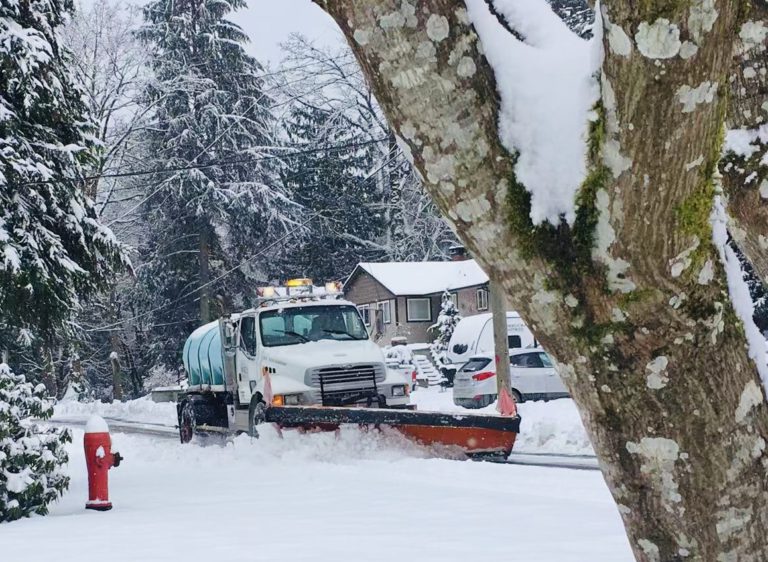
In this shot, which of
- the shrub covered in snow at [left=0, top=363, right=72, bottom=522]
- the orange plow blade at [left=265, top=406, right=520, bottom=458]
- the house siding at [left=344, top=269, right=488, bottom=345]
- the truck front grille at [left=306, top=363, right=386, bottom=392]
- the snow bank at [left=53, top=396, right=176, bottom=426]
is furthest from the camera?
the house siding at [left=344, top=269, right=488, bottom=345]

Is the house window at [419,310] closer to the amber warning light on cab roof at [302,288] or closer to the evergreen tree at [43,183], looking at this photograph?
the amber warning light on cab roof at [302,288]

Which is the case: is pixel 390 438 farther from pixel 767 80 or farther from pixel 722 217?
pixel 722 217

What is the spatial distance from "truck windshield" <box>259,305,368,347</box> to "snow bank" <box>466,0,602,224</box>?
40.0 ft

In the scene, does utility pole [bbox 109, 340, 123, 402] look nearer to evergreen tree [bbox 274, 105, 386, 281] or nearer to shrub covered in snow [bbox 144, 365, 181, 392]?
shrub covered in snow [bbox 144, 365, 181, 392]

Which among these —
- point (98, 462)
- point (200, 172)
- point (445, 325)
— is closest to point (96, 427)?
point (98, 462)

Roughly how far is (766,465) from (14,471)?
25.6 ft

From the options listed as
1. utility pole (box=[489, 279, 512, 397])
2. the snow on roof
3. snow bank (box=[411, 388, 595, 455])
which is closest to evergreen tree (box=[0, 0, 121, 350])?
snow bank (box=[411, 388, 595, 455])

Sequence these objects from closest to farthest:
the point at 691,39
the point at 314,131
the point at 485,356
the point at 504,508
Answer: the point at 691,39
the point at 504,508
the point at 485,356
the point at 314,131

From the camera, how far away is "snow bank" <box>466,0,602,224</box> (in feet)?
7.25

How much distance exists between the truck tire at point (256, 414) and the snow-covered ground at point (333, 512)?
97 cm

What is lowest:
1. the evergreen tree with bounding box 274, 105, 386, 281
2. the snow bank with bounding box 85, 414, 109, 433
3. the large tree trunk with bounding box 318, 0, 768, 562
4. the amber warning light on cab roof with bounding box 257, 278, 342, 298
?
the snow bank with bounding box 85, 414, 109, 433

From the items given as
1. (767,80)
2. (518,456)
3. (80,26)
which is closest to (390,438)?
(518,456)

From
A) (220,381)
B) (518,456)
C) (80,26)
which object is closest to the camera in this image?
(518,456)

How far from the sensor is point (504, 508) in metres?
7.60
